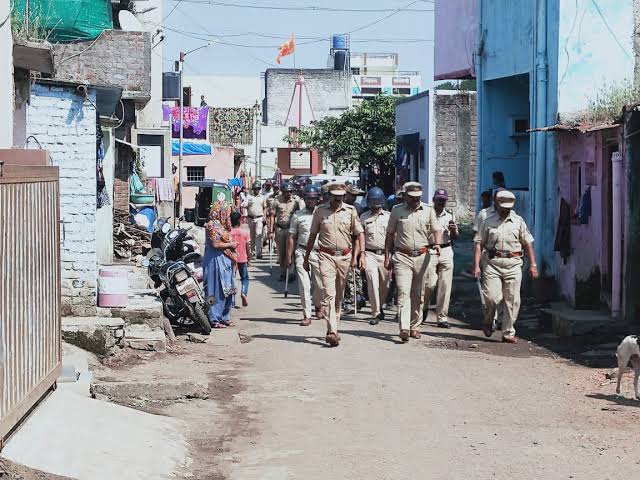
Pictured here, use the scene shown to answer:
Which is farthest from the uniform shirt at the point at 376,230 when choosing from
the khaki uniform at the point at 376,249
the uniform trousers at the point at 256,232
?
the uniform trousers at the point at 256,232

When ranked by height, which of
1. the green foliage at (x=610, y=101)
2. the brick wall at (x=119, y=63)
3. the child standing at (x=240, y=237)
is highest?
the brick wall at (x=119, y=63)

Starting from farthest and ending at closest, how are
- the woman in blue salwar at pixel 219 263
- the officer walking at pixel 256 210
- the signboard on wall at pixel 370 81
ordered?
the signboard on wall at pixel 370 81
the officer walking at pixel 256 210
the woman in blue salwar at pixel 219 263

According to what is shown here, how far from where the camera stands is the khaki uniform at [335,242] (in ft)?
45.1

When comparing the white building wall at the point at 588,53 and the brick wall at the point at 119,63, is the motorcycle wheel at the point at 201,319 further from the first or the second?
the brick wall at the point at 119,63

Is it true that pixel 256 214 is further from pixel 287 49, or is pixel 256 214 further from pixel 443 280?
pixel 287 49

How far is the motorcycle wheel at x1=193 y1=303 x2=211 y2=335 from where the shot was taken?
1424 cm

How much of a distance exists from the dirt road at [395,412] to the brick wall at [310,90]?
6944cm

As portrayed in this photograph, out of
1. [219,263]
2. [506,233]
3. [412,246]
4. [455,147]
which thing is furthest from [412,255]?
[455,147]

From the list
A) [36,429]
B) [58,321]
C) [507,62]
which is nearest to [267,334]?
[58,321]

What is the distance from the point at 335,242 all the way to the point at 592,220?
4342 mm

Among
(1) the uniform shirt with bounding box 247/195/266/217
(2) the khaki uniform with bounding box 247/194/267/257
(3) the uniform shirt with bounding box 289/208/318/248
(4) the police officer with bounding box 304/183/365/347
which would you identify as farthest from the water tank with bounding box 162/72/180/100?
(4) the police officer with bounding box 304/183/365/347

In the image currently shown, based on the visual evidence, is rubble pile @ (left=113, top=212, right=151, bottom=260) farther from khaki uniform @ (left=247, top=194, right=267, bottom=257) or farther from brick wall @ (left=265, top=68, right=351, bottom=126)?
brick wall @ (left=265, top=68, right=351, bottom=126)

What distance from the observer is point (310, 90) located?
83250 mm

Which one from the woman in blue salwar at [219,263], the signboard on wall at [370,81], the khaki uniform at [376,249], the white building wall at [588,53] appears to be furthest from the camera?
the signboard on wall at [370,81]
